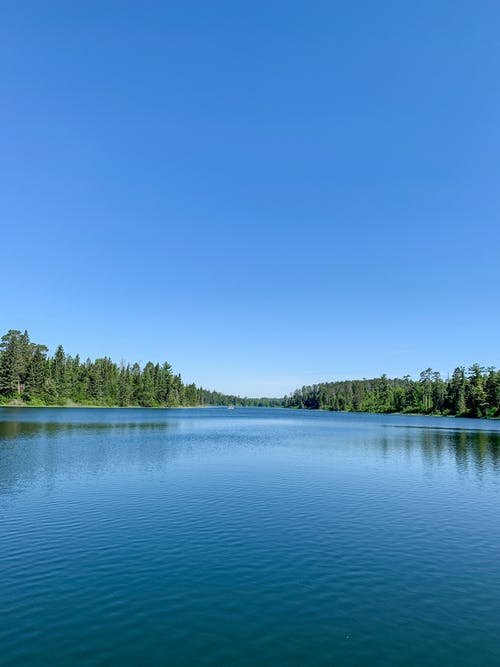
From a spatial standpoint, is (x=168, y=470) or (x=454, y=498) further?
(x=168, y=470)

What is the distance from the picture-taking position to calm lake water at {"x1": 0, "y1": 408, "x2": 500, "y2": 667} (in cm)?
1446

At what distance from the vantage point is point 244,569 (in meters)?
21.0

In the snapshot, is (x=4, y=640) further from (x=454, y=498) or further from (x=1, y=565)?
(x=454, y=498)

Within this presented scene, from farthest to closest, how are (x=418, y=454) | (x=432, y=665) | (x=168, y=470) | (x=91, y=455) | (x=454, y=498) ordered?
(x=418, y=454)
(x=91, y=455)
(x=168, y=470)
(x=454, y=498)
(x=432, y=665)

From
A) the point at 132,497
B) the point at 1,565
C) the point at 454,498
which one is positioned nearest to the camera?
the point at 1,565

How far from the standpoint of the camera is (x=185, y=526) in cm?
2764

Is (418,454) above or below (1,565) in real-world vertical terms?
below

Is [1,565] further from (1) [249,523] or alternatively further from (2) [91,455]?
(2) [91,455]

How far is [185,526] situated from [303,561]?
30.1ft

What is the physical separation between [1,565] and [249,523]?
1497 centimetres

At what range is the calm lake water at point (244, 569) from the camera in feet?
47.4

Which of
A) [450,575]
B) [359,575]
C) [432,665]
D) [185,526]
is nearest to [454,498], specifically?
[450,575]

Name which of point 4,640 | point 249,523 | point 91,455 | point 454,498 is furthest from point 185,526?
point 91,455

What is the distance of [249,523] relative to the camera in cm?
2855
